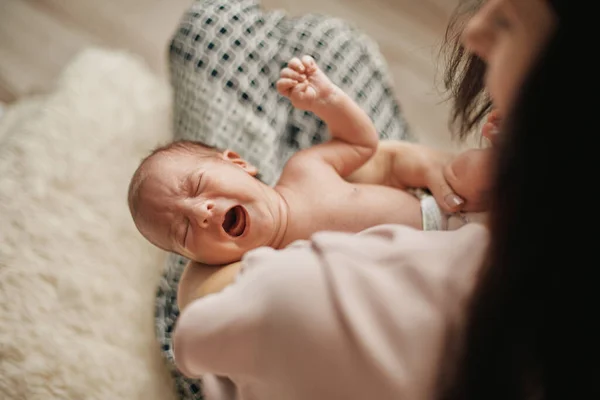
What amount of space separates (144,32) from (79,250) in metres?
0.79

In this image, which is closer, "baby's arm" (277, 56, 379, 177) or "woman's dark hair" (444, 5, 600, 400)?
"woman's dark hair" (444, 5, 600, 400)

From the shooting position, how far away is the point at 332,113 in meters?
0.91

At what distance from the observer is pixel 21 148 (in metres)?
1.07

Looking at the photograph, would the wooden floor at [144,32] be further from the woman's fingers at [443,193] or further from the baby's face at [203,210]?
the baby's face at [203,210]

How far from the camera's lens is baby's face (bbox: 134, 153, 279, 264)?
789mm

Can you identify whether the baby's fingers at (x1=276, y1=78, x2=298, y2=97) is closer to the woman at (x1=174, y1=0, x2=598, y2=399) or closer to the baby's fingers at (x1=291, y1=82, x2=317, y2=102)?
the baby's fingers at (x1=291, y1=82, x2=317, y2=102)

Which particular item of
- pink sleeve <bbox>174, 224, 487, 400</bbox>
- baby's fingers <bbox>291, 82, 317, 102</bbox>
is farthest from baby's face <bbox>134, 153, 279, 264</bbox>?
pink sleeve <bbox>174, 224, 487, 400</bbox>

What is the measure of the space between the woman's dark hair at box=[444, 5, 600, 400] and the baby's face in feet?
1.36

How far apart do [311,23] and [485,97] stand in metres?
0.45

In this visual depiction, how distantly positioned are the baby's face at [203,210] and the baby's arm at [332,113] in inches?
6.4

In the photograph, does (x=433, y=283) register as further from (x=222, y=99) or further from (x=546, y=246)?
(x=222, y=99)

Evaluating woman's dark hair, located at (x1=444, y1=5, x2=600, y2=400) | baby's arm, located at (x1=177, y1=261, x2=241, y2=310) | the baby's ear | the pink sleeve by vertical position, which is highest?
woman's dark hair, located at (x1=444, y1=5, x2=600, y2=400)

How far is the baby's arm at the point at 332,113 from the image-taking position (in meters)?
0.90

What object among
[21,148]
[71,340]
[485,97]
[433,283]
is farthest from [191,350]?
[21,148]
